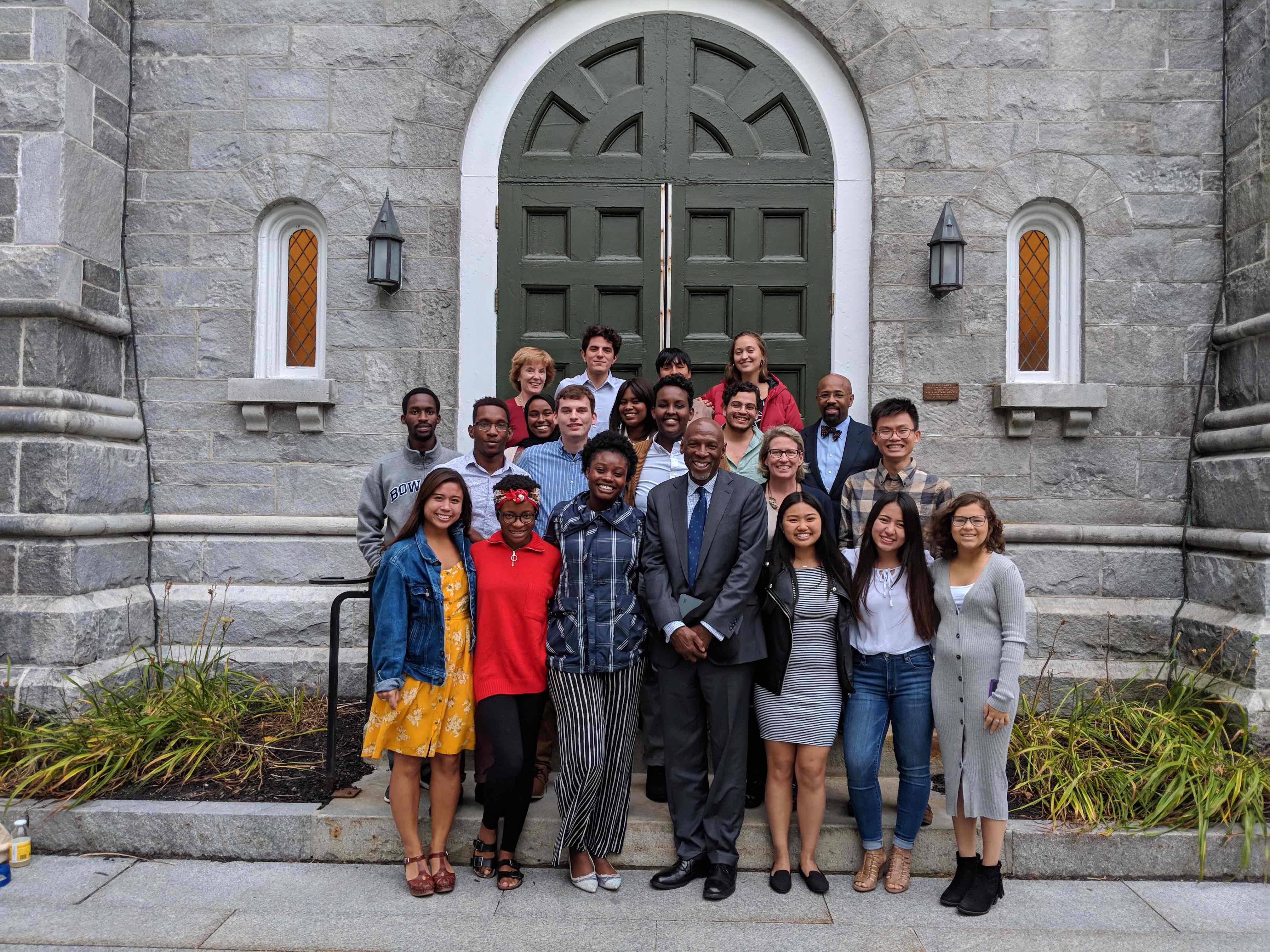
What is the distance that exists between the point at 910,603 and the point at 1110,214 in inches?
148

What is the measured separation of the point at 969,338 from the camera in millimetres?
6289

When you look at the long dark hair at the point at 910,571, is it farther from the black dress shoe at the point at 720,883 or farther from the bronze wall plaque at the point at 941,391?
the bronze wall plaque at the point at 941,391

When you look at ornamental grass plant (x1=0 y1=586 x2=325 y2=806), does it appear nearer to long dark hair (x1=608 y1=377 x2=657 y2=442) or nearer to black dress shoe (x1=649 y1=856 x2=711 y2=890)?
black dress shoe (x1=649 y1=856 x2=711 y2=890)

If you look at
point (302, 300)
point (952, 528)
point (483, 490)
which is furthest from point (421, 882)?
point (302, 300)

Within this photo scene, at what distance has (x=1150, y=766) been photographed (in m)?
4.73

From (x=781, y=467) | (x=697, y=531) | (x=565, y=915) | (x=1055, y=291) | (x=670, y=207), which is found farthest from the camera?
(x=670, y=207)

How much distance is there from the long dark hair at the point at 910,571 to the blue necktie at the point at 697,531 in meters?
0.69

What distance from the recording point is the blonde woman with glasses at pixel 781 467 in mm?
4406

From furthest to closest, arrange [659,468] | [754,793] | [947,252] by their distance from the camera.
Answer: [947,252]
[659,468]
[754,793]

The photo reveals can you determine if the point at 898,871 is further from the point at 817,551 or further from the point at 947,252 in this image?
the point at 947,252

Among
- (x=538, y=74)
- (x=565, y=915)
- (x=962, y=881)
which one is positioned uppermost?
(x=538, y=74)

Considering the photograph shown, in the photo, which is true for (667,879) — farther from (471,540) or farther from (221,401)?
(221,401)

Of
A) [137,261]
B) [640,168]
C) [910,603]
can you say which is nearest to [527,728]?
[910,603]

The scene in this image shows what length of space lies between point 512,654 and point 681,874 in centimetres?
121
